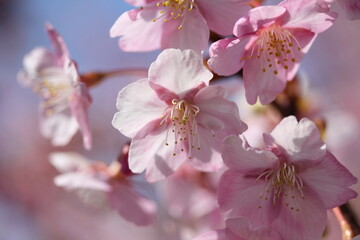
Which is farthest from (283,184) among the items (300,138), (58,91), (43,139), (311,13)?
(43,139)

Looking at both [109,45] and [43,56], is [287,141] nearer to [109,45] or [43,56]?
[43,56]

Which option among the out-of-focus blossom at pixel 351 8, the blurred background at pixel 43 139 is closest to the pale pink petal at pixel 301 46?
the out-of-focus blossom at pixel 351 8

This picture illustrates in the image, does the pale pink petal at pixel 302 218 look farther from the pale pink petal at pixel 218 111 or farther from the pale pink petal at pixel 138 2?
the pale pink petal at pixel 138 2

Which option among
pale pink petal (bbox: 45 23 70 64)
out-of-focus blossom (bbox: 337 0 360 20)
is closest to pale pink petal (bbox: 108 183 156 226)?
pale pink petal (bbox: 45 23 70 64)

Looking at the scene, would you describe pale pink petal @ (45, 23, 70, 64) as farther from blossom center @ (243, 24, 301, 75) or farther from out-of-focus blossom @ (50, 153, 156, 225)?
blossom center @ (243, 24, 301, 75)

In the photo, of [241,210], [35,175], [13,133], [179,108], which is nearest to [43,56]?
[179,108]

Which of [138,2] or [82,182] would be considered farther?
[82,182]

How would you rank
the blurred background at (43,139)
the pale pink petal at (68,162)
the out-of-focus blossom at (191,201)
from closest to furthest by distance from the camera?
the pale pink petal at (68,162) → the out-of-focus blossom at (191,201) → the blurred background at (43,139)

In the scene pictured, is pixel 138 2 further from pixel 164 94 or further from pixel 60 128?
pixel 60 128
